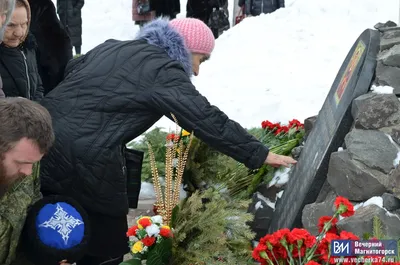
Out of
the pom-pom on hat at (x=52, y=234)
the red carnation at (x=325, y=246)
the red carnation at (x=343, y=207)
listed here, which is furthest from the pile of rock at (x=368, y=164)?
the pom-pom on hat at (x=52, y=234)

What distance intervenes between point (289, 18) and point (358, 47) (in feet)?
18.0

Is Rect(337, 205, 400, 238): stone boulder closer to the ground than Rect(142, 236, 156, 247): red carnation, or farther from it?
closer to the ground

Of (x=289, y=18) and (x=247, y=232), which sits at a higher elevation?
(x=247, y=232)

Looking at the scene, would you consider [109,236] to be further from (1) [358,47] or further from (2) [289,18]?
(2) [289,18]

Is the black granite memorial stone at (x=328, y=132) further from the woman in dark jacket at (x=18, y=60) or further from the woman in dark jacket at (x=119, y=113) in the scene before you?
the woman in dark jacket at (x=18, y=60)

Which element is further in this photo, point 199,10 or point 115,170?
point 199,10

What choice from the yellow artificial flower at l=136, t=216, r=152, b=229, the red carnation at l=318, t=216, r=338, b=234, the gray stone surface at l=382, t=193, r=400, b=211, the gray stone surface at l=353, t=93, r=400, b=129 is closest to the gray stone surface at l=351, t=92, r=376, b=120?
the gray stone surface at l=353, t=93, r=400, b=129

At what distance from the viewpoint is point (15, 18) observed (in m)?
3.67

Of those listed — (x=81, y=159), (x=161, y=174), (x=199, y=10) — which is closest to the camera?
(x=81, y=159)

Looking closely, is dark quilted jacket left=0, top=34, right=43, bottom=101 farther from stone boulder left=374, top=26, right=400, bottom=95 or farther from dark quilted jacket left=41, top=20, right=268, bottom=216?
stone boulder left=374, top=26, right=400, bottom=95

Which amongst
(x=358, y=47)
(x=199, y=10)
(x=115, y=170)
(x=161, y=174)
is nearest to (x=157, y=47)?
(x=115, y=170)

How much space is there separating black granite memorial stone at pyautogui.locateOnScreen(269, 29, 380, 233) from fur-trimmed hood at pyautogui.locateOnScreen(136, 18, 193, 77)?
87cm

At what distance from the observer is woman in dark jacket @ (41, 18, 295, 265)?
3.55 metres

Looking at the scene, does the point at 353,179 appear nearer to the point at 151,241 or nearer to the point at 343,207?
the point at 343,207
